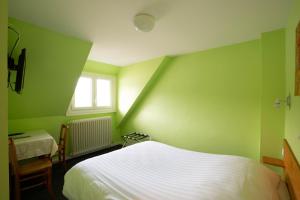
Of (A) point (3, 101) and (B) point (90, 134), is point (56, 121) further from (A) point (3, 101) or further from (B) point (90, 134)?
(A) point (3, 101)

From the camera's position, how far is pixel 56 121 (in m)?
3.13

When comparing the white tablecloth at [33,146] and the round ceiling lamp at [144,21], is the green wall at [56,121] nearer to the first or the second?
the white tablecloth at [33,146]

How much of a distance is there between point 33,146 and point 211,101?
291 centimetres

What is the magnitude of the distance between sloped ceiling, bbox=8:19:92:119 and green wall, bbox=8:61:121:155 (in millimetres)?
112

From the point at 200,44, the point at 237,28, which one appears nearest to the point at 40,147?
the point at 200,44

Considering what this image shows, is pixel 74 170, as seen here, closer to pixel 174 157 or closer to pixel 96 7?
pixel 174 157

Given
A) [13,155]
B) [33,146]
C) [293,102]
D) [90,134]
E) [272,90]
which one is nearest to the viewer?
[293,102]

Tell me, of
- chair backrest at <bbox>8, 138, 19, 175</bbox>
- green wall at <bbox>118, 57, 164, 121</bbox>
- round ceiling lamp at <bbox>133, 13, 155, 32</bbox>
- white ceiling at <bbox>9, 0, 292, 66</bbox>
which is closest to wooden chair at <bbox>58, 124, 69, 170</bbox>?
chair backrest at <bbox>8, 138, 19, 175</bbox>

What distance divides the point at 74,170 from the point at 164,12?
1930 mm

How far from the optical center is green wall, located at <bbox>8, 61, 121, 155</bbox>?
2.69 m

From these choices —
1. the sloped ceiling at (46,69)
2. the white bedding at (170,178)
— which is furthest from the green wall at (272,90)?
the sloped ceiling at (46,69)

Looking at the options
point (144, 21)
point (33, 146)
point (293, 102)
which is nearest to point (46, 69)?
point (33, 146)

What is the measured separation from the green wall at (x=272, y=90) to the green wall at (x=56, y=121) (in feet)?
10.6

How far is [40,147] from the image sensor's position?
2266 mm
